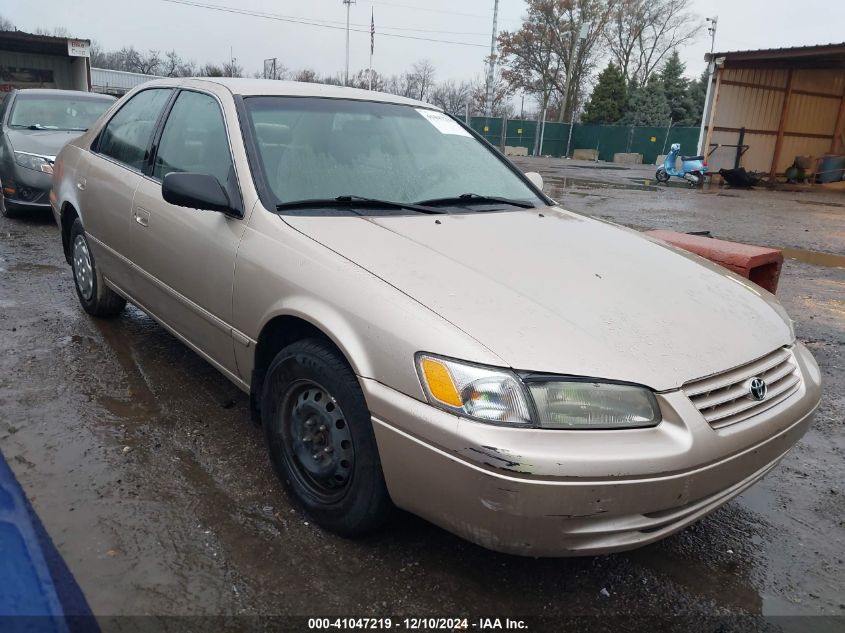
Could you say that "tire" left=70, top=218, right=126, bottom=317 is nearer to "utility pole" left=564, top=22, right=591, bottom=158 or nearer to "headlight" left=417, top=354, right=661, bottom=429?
"headlight" left=417, top=354, right=661, bottom=429

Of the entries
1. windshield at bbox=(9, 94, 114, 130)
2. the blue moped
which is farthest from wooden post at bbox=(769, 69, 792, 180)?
windshield at bbox=(9, 94, 114, 130)

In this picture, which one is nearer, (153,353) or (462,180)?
(462,180)

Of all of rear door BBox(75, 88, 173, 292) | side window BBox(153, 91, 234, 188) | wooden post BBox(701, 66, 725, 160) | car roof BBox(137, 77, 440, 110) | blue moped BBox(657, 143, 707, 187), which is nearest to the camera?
side window BBox(153, 91, 234, 188)

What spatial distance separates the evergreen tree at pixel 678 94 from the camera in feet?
157

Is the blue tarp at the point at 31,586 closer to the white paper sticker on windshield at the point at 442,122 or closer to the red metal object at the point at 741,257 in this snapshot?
the white paper sticker on windshield at the point at 442,122

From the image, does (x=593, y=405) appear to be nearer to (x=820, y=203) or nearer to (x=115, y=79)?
(x=820, y=203)

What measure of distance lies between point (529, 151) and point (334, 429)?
1626 inches

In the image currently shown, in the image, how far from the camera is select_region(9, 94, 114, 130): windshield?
27.7 feet

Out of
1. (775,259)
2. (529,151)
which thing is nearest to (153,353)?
(775,259)

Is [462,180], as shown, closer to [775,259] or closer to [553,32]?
[775,259]

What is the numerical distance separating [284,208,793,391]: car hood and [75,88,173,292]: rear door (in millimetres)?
1616

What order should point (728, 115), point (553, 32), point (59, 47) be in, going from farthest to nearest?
point (553, 32) < point (728, 115) < point (59, 47)

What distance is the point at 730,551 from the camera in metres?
2.48

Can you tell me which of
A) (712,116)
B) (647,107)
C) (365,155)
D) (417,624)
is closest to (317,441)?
(417,624)
